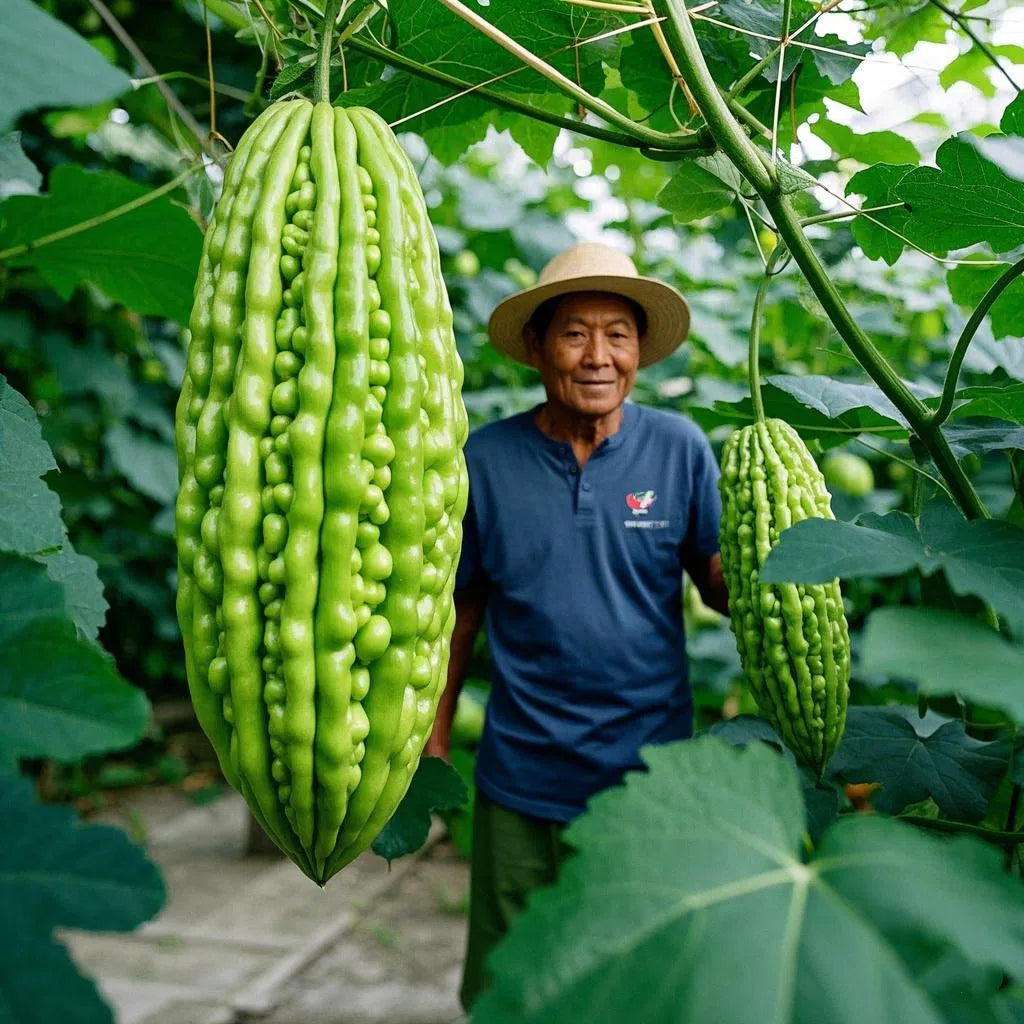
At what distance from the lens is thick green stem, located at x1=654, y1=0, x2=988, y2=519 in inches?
39.3

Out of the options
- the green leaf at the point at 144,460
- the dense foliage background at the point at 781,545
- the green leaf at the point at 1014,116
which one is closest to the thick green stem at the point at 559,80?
the dense foliage background at the point at 781,545

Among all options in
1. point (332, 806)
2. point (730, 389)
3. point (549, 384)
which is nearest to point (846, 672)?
point (332, 806)

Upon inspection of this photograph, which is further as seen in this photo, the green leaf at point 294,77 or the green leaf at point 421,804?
the green leaf at point 421,804

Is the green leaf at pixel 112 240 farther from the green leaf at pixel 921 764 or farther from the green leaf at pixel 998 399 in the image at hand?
the green leaf at pixel 921 764

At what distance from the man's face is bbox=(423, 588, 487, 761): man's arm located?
0.53 m

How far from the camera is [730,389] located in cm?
347

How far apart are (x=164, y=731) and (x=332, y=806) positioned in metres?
5.11

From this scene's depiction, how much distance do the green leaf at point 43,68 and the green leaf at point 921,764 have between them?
44.0 inches

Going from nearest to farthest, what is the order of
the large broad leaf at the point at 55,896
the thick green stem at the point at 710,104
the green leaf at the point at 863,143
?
the large broad leaf at the point at 55,896
the thick green stem at the point at 710,104
the green leaf at the point at 863,143

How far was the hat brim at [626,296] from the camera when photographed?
2.21 meters

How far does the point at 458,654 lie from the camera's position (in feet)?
8.21

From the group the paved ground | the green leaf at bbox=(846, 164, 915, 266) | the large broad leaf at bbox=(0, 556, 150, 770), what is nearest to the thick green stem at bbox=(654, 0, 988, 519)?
the green leaf at bbox=(846, 164, 915, 266)

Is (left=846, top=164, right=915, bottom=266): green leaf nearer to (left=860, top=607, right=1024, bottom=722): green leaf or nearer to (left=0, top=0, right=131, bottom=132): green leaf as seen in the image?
(left=860, top=607, right=1024, bottom=722): green leaf

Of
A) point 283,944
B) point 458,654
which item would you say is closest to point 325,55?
point 458,654
